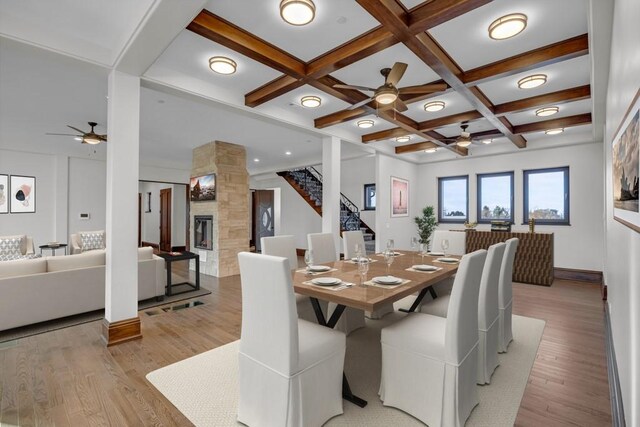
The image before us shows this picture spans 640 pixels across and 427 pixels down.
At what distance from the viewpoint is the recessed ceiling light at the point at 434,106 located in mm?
4480

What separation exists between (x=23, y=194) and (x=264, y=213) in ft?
20.2

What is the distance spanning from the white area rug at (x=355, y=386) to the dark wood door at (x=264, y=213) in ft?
25.0

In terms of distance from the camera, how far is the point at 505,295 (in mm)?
2891

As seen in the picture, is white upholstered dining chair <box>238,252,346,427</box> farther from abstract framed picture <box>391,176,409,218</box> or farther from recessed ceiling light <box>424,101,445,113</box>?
abstract framed picture <box>391,176,409,218</box>

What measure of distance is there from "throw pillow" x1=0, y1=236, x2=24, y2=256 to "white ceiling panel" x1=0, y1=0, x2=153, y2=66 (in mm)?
4835

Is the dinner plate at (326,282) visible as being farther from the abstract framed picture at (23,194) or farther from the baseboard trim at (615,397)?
the abstract framed picture at (23,194)

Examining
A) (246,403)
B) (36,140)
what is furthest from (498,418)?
(36,140)

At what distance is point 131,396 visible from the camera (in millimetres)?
2199

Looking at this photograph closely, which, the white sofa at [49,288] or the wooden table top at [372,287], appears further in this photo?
the white sofa at [49,288]

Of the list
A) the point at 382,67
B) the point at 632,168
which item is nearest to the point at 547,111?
the point at 382,67

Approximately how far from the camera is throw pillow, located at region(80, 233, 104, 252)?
653 cm

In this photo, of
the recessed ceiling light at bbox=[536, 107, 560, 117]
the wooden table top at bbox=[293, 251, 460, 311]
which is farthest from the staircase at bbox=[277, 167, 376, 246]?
the wooden table top at bbox=[293, 251, 460, 311]

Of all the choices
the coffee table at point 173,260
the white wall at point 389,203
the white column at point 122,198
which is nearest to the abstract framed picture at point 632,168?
the white column at point 122,198

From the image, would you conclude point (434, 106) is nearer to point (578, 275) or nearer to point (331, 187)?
point (331, 187)
